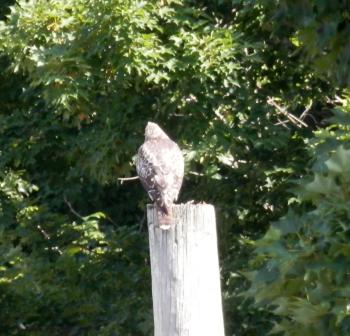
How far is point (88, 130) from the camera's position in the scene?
8.90m

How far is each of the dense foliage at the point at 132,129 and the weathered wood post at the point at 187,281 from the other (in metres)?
2.80

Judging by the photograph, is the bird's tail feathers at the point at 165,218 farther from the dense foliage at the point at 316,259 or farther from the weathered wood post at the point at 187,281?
the dense foliage at the point at 316,259

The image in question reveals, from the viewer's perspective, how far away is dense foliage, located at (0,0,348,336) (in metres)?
7.87

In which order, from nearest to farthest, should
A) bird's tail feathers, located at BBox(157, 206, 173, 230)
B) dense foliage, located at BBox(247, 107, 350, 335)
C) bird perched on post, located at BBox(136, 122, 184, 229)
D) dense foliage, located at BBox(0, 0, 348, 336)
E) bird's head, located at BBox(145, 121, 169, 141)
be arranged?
dense foliage, located at BBox(247, 107, 350, 335), bird's tail feathers, located at BBox(157, 206, 173, 230), bird perched on post, located at BBox(136, 122, 184, 229), bird's head, located at BBox(145, 121, 169, 141), dense foliage, located at BBox(0, 0, 348, 336)

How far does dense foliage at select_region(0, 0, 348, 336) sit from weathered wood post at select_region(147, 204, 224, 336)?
2.80 meters

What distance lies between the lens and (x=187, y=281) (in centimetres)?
385

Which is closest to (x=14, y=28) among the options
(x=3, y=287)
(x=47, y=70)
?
(x=47, y=70)

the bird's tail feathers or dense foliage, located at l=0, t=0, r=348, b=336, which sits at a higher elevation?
dense foliage, located at l=0, t=0, r=348, b=336

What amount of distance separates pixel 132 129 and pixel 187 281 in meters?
4.71

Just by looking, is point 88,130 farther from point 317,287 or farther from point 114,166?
point 317,287

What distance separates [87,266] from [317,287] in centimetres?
554

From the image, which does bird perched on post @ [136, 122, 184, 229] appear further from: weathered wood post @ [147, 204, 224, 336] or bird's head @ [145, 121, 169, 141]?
weathered wood post @ [147, 204, 224, 336]

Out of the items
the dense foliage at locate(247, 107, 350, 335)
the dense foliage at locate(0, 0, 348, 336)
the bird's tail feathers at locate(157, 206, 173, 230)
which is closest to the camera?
the dense foliage at locate(247, 107, 350, 335)

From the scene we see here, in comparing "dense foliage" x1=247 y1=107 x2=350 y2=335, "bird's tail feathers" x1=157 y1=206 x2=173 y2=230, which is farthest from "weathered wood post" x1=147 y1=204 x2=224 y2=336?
"dense foliage" x1=247 y1=107 x2=350 y2=335
